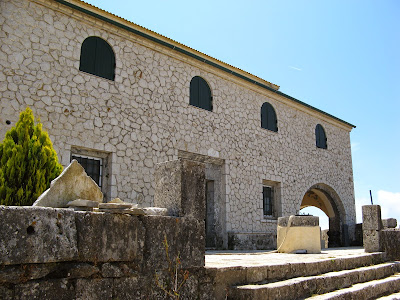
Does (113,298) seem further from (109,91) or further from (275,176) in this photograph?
(275,176)

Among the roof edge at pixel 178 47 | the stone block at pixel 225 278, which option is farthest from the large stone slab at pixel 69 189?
the roof edge at pixel 178 47

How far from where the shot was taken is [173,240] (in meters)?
3.59

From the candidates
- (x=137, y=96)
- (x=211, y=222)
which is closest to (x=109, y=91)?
(x=137, y=96)

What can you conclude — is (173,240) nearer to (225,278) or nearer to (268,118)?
(225,278)

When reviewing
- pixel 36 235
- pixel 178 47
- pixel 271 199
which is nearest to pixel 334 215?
pixel 271 199

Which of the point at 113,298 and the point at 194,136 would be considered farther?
the point at 194,136

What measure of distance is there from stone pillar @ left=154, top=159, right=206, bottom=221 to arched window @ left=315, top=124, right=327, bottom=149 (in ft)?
45.1

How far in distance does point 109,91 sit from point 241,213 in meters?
5.83

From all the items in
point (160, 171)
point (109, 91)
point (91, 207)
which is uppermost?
point (109, 91)

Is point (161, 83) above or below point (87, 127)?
above

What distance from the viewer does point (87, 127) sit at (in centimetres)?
870

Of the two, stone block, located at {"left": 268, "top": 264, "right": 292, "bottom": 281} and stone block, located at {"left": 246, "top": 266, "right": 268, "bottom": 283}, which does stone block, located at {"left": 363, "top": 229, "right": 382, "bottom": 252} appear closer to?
stone block, located at {"left": 268, "top": 264, "right": 292, "bottom": 281}

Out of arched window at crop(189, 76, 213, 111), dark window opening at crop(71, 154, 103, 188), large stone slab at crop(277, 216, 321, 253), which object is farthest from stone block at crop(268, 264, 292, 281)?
arched window at crop(189, 76, 213, 111)

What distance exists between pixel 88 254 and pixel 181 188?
3.87 ft
